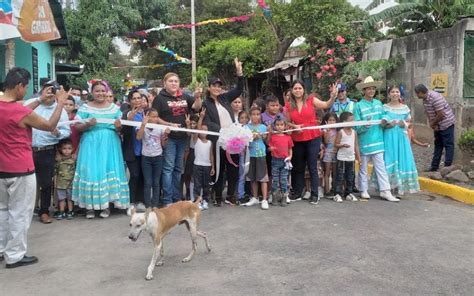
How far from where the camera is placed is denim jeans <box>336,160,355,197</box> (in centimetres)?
757

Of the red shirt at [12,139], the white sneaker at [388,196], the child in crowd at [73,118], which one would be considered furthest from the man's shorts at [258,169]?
the red shirt at [12,139]

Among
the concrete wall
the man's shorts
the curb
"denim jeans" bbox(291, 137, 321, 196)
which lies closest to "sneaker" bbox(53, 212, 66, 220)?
the man's shorts

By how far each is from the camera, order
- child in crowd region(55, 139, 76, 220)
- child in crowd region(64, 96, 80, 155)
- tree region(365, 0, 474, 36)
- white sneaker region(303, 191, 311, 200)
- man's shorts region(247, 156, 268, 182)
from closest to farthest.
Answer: child in crowd region(55, 139, 76, 220), child in crowd region(64, 96, 80, 155), man's shorts region(247, 156, 268, 182), white sneaker region(303, 191, 311, 200), tree region(365, 0, 474, 36)

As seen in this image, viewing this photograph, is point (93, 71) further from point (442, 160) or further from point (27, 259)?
point (27, 259)

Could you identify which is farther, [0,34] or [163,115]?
[0,34]

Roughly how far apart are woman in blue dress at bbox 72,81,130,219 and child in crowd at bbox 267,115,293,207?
2163 millimetres

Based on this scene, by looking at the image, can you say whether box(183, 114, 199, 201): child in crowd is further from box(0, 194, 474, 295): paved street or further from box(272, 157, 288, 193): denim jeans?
box(272, 157, 288, 193): denim jeans

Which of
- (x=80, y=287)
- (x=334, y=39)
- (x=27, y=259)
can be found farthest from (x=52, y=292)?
(x=334, y=39)

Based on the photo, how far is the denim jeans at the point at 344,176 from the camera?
24.8 ft

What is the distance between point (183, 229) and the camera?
20.2ft

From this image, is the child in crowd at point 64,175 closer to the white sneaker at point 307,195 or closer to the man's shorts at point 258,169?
the man's shorts at point 258,169

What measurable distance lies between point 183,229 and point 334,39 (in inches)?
384

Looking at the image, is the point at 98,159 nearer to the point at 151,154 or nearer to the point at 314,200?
the point at 151,154

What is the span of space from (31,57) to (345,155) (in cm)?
972
